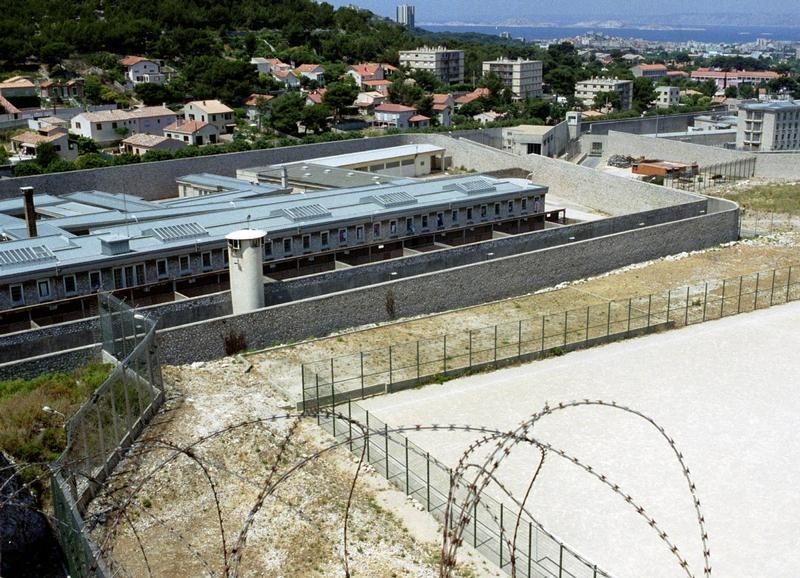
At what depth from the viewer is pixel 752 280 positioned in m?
36.4

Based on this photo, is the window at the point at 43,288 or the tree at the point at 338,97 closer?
the window at the point at 43,288

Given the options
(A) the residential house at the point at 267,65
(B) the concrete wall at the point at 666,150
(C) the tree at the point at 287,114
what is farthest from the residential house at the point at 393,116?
(B) the concrete wall at the point at 666,150

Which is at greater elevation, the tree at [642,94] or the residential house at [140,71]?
the residential house at [140,71]

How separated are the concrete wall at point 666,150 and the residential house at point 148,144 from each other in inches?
1270

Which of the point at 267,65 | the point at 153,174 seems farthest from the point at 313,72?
the point at 153,174

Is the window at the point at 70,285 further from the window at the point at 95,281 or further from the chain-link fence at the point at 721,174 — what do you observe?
the chain-link fence at the point at 721,174

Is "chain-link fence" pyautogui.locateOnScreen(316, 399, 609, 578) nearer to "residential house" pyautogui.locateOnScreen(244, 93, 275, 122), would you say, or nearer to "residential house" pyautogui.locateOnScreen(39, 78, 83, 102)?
"residential house" pyautogui.locateOnScreen(244, 93, 275, 122)

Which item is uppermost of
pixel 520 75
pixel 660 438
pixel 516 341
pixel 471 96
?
pixel 520 75

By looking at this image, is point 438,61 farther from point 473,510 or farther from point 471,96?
point 473,510

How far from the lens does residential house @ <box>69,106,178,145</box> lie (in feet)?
228

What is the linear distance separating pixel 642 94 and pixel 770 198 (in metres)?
78.4

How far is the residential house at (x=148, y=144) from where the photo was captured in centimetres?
6338

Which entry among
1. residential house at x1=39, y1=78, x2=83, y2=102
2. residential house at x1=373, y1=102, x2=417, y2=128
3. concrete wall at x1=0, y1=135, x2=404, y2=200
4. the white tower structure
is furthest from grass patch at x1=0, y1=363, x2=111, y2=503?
residential house at x1=373, y1=102, x2=417, y2=128

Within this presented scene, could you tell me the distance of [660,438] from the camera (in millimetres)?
22375
